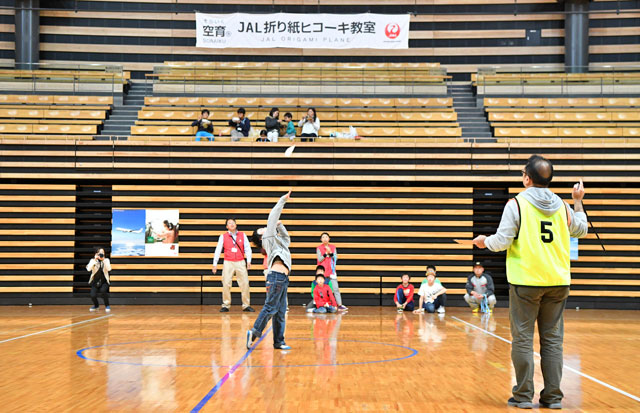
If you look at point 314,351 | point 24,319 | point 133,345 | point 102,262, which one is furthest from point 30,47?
point 314,351

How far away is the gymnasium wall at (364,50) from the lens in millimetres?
23000

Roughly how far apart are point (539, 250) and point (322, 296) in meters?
9.79

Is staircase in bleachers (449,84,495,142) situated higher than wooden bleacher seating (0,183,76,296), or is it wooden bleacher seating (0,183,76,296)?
staircase in bleachers (449,84,495,142)

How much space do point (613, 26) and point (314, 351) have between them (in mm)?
19592

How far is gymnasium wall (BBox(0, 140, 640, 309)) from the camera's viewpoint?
54.9 ft

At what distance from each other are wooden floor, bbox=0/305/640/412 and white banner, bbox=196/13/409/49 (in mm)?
11268

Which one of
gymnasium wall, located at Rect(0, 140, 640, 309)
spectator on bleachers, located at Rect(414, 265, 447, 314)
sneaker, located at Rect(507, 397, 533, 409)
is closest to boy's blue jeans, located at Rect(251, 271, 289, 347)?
sneaker, located at Rect(507, 397, 533, 409)

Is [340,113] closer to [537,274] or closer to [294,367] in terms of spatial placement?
[294,367]

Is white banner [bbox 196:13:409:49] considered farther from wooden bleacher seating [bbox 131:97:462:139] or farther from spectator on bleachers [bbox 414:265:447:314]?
spectator on bleachers [bbox 414:265:447:314]

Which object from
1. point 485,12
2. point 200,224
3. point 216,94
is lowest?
point 200,224

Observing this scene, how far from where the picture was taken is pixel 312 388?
18.7ft

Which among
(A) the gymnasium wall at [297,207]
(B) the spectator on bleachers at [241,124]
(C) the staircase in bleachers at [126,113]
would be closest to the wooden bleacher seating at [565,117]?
(A) the gymnasium wall at [297,207]

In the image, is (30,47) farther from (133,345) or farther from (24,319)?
(133,345)

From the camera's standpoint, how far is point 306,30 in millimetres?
20812
